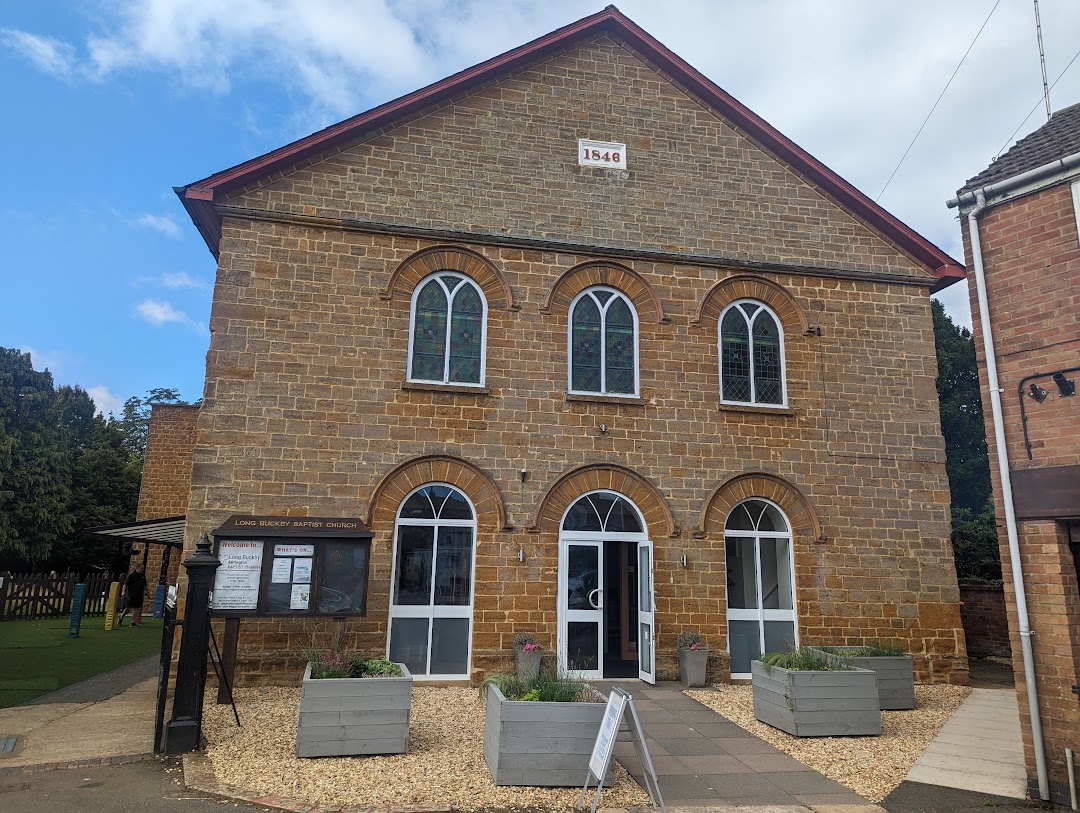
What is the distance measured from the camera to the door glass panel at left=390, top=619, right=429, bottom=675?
1113cm

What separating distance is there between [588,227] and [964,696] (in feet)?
32.0

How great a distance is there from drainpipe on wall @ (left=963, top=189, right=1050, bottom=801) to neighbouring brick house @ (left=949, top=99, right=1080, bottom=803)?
12 millimetres

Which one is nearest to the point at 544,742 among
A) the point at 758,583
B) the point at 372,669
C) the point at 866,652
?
the point at 372,669

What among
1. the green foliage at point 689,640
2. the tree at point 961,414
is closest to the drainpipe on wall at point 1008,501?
the green foliage at point 689,640

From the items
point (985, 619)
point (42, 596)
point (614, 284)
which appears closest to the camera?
point (614, 284)

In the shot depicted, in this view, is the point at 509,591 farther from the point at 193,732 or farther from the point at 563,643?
the point at 193,732

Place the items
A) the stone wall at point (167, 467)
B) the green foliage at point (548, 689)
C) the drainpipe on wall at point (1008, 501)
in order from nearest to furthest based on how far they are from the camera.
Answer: the drainpipe on wall at point (1008, 501) < the green foliage at point (548, 689) < the stone wall at point (167, 467)

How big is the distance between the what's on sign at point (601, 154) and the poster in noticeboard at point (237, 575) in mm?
8606

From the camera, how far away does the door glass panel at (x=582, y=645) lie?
38.1ft

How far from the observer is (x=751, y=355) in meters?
13.2

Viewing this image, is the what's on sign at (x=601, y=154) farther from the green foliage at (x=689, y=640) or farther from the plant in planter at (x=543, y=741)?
the plant in planter at (x=543, y=741)

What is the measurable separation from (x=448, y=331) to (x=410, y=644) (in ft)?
16.4

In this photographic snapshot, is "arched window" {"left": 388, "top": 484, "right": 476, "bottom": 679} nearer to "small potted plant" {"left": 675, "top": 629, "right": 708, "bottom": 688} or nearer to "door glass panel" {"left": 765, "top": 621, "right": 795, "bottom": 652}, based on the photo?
"small potted plant" {"left": 675, "top": 629, "right": 708, "bottom": 688}

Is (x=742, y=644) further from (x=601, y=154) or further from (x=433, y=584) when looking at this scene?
(x=601, y=154)
